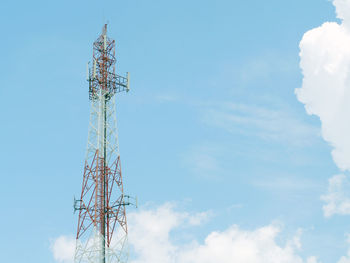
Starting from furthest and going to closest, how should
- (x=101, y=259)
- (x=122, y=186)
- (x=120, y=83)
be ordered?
(x=120, y=83) → (x=122, y=186) → (x=101, y=259)

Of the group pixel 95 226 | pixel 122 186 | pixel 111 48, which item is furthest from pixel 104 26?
pixel 95 226

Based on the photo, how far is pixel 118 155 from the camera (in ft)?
288

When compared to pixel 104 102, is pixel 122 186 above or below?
below

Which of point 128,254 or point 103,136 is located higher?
point 103,136

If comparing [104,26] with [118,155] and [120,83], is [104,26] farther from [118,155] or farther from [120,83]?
[118,155]

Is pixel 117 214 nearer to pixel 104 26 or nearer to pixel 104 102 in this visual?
pixel 104 102

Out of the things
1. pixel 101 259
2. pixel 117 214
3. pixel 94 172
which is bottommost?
pixel 101 259

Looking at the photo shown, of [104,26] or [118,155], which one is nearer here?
[118,155]

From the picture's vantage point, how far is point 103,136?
3450 inches

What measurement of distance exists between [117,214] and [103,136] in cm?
1121

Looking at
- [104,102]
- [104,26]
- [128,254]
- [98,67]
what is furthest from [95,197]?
[104,26]

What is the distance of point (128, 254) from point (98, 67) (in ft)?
91.2

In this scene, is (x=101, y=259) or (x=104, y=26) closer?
(x=101, y=259)

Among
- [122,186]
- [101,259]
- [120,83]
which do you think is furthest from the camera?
[120,83]
